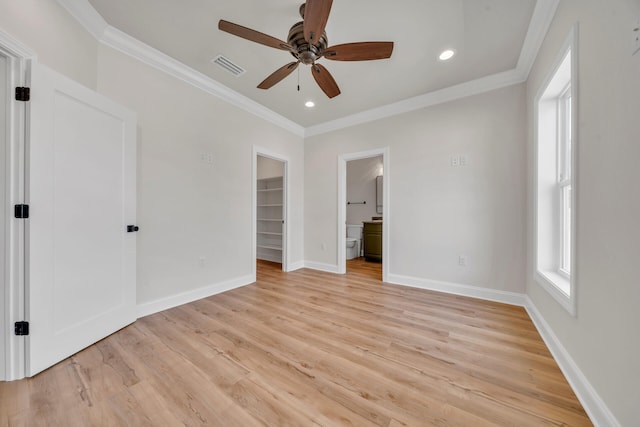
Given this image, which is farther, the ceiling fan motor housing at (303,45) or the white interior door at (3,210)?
the ceiling fan motor housing at (303,45)

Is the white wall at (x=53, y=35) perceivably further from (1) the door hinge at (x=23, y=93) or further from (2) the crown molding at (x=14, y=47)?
(1) the door hinge at (x=23, y=93)

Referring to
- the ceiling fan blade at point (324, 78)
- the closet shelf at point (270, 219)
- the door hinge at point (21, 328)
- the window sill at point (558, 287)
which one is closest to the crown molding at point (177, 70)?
the ceiling fan blade at point (324, 78)

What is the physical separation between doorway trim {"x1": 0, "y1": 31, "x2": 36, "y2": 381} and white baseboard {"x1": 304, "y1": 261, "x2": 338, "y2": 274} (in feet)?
11.2

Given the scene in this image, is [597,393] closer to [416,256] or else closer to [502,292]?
[502,292]

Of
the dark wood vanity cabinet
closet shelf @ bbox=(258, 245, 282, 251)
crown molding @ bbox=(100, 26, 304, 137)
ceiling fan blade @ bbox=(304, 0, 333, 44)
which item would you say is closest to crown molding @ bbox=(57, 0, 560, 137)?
crown molding @ bbox=(100, 26, 304, 137)

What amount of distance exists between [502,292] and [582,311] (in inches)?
62.3

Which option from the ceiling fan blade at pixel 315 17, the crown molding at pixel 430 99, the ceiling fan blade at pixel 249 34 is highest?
the crown molding at pixel 430 99

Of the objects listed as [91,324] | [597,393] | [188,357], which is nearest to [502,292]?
[597,393]

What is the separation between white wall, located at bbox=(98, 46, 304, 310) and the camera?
2.34 m

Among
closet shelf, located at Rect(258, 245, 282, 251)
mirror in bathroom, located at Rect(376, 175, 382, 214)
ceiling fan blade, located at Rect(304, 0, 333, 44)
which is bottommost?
closet shelf, located at Rect(258, 245, 282, 251)

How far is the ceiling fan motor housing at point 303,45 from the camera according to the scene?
1.67 meters

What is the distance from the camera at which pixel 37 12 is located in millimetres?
1563

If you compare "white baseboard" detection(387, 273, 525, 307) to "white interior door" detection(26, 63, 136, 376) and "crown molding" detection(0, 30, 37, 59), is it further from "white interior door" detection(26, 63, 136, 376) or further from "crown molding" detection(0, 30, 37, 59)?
"crown molding" detection(0, 30, 37, 59)

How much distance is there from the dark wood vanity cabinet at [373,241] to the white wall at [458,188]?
4.81 feet
